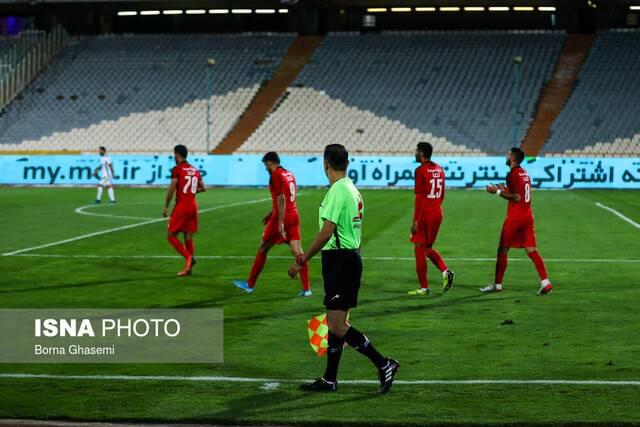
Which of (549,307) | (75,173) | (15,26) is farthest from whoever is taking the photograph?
(15,26)

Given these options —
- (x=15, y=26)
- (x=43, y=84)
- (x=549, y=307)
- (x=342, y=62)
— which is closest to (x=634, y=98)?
(x=342, y=62)

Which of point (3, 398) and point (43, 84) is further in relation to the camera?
point (43, 84)

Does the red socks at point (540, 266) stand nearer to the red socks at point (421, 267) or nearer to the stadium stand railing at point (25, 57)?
the red socks at point (421, 267)

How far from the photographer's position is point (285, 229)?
1552 centimetres

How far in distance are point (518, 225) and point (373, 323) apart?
379 cm

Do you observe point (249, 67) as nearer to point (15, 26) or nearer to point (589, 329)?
point (15, 26)

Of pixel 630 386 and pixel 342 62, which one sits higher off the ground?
pixel 342 62

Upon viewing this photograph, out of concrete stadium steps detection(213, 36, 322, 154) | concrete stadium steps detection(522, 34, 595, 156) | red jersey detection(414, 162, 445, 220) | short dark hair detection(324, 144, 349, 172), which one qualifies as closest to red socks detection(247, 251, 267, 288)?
red jersey detection(414, 162, 445, 220)

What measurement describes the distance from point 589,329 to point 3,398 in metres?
6.78

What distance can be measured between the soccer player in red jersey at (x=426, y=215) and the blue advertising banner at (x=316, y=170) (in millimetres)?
30948

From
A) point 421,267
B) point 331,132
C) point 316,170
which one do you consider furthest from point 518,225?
point 331,132

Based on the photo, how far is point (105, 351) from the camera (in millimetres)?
11180

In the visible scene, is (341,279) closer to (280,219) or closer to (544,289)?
(280,219)

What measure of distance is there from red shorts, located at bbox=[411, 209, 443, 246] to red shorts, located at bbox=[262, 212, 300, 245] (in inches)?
67.8
